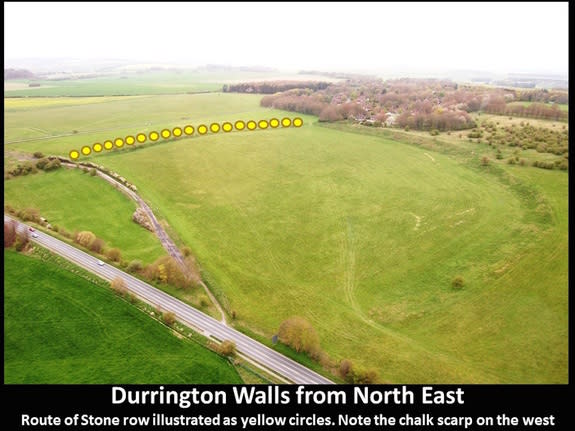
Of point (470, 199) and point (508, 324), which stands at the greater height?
point (470, 199)

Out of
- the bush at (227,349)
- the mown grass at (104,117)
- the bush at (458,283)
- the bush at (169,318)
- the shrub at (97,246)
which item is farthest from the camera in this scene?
the mown grass at (104,117)

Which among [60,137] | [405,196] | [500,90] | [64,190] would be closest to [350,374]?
[405,196]

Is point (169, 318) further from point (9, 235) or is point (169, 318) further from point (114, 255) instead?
point (9, 235)

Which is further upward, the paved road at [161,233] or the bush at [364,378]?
the paved road at [161,233]

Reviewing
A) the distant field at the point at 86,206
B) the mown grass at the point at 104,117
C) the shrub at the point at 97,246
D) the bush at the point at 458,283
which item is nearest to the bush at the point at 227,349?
the distant field at the point at 86,206

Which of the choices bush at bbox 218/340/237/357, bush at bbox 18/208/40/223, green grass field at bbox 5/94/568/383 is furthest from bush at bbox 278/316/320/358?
bush at bbox 18/208/40/223

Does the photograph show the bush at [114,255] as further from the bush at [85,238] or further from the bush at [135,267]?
the bush at [85,238]

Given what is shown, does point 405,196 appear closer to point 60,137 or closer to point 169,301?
point 169,301
